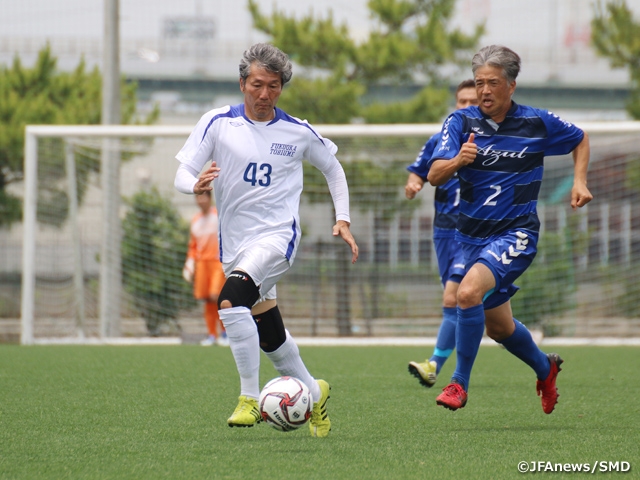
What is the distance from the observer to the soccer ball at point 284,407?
4512mm

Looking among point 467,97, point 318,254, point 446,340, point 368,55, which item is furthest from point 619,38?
point 446,340

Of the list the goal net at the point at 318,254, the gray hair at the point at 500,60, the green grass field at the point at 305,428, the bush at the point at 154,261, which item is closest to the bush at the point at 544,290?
the goal net at the point at 318,254

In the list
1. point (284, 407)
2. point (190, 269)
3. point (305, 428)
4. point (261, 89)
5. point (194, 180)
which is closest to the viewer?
point (284, 407)

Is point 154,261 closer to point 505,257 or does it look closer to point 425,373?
point 425,373

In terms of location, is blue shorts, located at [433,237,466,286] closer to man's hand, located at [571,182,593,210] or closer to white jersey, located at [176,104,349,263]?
man's hand, located at [571,182,593,210]

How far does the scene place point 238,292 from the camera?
472cm

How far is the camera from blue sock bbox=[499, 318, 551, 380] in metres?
5.46

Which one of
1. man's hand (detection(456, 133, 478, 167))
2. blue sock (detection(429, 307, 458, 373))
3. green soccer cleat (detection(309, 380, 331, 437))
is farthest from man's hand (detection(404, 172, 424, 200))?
green soccer cleat (detection(309, 380, 331, 437))

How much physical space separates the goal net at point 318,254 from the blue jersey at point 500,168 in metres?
8.14

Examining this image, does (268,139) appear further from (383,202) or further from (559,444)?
(383,202)

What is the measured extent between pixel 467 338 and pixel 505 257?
1.65 feet

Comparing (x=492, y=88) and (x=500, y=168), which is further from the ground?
(x=492, y=88)

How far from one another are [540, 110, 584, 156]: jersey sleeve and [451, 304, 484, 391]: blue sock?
1.04 metres

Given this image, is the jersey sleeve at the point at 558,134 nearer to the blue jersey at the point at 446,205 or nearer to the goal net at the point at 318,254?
the blue jersey at the point at 446,205
